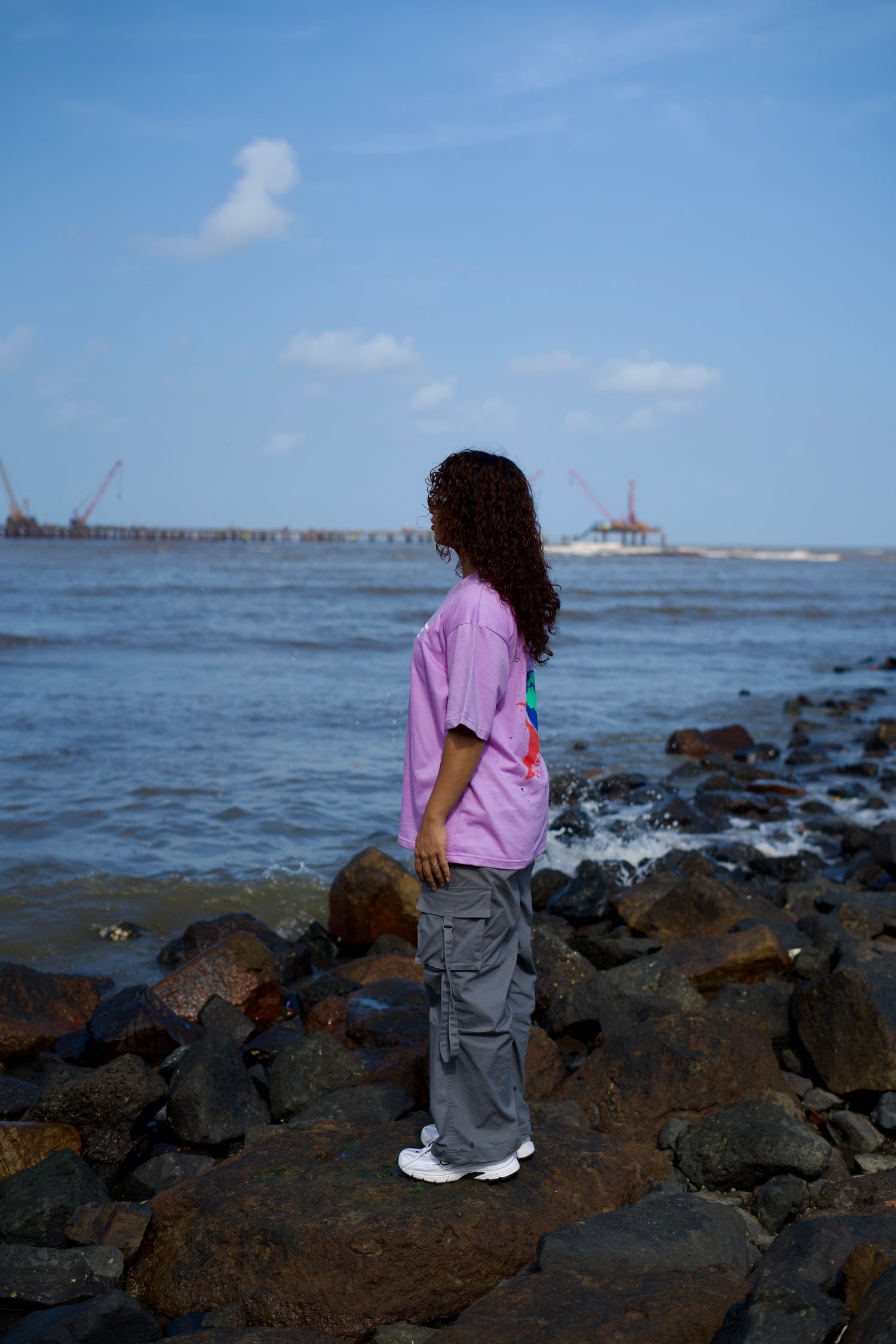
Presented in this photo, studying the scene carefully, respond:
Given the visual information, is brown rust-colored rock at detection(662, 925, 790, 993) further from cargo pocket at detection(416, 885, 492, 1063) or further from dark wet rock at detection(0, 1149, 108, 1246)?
dark wet rock at detection(0, 1149, 108, 1246)

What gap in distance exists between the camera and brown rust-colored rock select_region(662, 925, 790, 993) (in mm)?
5207

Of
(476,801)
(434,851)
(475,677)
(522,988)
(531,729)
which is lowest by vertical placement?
(522,988)

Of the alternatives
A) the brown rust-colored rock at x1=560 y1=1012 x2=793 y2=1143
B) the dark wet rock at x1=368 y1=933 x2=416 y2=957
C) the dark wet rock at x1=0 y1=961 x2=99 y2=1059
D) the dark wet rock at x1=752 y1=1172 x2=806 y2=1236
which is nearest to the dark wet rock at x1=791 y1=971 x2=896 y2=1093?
the brown rust-colored rock at x1=560 y1=1012 x2=793 y2=1143

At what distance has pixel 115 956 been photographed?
5988 mm

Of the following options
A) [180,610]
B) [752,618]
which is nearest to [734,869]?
[180,610]

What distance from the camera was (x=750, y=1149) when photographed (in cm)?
356

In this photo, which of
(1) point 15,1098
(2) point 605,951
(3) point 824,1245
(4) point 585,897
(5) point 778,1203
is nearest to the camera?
(3) point 824,1245

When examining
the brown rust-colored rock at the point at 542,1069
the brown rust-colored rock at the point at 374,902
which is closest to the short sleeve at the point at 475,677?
the brown rust-colored rock at the point at 542,1069

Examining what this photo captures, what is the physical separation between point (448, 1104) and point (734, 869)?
531 centimetres

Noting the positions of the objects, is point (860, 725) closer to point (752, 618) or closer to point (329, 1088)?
point (329, 1088)

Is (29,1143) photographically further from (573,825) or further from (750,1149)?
(573,825)

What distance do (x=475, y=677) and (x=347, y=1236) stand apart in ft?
5.06

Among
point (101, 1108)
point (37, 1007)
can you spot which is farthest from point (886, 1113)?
point (37, 1007)

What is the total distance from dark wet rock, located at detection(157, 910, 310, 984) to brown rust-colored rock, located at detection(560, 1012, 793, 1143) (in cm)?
213
